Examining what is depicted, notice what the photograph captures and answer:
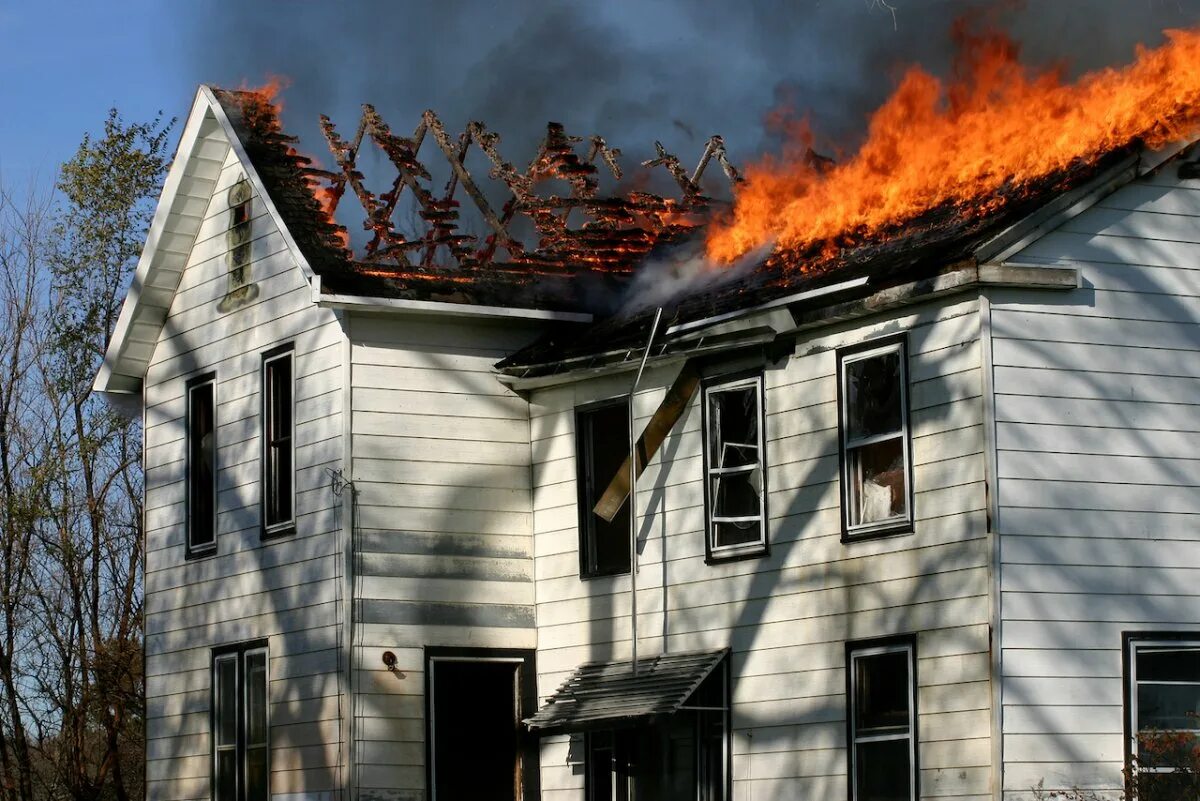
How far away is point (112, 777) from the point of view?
124ft

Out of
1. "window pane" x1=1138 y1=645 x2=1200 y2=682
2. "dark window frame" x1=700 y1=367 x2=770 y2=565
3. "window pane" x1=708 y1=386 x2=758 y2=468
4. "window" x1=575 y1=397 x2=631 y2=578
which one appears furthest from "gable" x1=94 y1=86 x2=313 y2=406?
"window pane" x1=1138 y1=645 x2=1200 y2=682

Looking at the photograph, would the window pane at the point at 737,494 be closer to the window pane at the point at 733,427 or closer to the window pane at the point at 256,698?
the window pane at the point at 733,427

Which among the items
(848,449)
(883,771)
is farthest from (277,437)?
(883,771)

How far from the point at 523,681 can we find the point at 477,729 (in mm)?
727

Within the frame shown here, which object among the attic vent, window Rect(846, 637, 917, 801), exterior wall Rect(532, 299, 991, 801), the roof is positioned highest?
the attic vent

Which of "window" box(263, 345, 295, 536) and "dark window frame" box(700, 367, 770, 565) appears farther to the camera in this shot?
"window" box(263, 345, 295, 536)

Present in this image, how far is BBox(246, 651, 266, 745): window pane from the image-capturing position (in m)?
22.0

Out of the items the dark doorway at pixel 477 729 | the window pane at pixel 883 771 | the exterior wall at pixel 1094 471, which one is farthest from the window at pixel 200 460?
the exterior wall at pixel 1094 471

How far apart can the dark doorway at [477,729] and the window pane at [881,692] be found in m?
4.72

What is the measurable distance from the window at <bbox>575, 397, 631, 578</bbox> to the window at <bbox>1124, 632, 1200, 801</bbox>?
595 centimetres

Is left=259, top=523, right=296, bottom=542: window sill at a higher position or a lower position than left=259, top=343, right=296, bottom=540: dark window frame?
lower

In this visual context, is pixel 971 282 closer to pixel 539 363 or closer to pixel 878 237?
pixel 878 237

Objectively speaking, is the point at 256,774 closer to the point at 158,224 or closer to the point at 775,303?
the point at 158,224

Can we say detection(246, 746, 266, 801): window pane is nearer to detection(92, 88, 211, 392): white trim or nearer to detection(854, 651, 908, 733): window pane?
detection(92, 88, 211, 392): white trim
